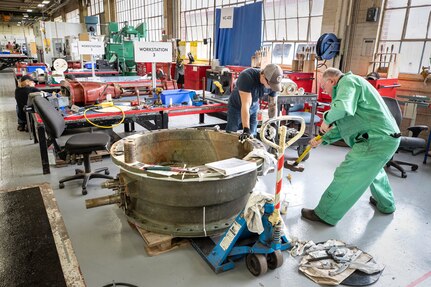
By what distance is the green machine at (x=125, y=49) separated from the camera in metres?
7.96

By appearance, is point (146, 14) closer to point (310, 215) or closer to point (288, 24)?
point (288, 24)

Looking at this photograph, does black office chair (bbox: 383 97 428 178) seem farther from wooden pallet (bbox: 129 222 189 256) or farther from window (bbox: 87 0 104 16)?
window (bbox: 87 0 104 16)

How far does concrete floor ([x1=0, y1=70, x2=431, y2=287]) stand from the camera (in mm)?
2131

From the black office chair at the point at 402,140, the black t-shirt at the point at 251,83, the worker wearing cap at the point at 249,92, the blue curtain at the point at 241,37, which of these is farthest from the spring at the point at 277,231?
the blue curtain at the point at 241,37

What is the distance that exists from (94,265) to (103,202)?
44 centimetres

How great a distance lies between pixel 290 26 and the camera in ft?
23.3

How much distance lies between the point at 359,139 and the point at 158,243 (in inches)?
75.6

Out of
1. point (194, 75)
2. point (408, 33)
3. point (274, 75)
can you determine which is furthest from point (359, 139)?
point (194, 75)

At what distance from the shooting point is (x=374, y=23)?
5234mm

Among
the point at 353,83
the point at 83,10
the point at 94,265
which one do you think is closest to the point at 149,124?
the point at 94,265

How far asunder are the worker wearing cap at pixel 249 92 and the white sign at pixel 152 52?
1.48 meters

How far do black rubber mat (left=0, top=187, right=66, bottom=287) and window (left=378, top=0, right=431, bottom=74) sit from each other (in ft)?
18.4

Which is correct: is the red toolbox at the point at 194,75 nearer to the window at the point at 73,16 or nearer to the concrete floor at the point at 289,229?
the concrete floor at the point at 289,229

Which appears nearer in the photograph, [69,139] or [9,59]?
[69,139]
